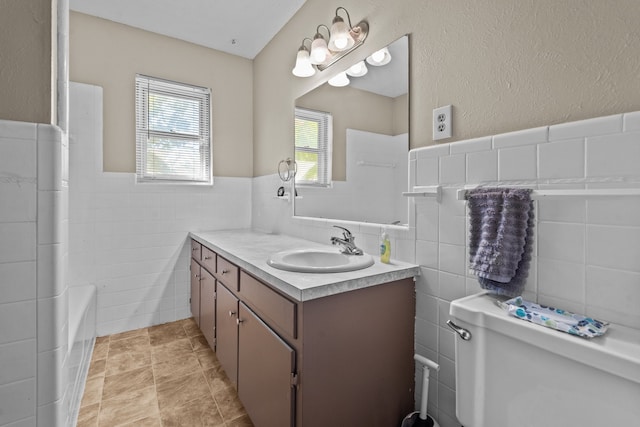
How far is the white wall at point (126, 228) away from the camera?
91.7 inches

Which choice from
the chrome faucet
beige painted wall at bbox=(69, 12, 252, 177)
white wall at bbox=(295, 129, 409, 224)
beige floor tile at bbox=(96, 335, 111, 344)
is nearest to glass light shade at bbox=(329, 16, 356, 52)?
white wall at bbox=(295, 129, 409, 224)

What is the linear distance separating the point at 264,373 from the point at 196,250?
5.18ft

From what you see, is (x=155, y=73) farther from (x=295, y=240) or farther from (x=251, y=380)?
(x=251, y=380)

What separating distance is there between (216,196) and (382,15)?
2.11 metres

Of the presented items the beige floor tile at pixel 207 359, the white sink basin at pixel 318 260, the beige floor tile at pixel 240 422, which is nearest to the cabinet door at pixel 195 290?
the beige floor tile at pixel 207 359

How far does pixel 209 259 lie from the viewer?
214 centimetres

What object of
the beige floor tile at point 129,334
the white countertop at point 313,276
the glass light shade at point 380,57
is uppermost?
the glass light shade at point 380,57

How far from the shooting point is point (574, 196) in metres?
0.85

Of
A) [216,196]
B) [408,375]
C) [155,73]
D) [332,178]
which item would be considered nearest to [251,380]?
[408,375]

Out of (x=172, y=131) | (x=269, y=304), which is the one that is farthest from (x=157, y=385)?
(x=172, y=131)

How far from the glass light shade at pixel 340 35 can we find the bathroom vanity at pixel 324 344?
127cm

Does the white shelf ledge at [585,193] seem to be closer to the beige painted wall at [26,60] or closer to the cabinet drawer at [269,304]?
the cabinet drawer at [269,304]

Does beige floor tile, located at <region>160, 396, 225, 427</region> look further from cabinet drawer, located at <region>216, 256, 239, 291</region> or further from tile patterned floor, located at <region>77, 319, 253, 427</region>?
cabinet drawer, located at <region>216, 256, 239, 291</region>

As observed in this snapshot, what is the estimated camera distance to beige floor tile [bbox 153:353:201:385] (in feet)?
6.28
